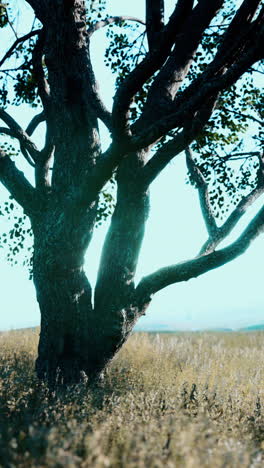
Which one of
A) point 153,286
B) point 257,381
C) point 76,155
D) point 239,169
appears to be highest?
point 239,169

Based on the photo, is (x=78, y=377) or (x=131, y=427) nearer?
(x=131, y=427)

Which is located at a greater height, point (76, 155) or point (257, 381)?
point (76, 155)

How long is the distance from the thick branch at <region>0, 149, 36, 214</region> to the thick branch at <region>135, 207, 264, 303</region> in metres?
2.41

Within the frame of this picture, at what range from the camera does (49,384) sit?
7.15m

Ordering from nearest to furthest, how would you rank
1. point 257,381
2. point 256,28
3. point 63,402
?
point 63,402 → point 256,28 → point 257,381

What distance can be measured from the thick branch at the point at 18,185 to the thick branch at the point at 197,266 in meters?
2.41

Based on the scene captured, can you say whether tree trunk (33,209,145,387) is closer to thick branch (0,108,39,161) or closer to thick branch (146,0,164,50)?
thick branch (0,108,39,161)

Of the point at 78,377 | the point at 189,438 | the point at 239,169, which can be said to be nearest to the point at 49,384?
the point at 78,377

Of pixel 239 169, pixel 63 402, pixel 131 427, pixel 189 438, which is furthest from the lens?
pixel 239 169

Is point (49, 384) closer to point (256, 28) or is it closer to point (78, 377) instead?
point (78, 377)

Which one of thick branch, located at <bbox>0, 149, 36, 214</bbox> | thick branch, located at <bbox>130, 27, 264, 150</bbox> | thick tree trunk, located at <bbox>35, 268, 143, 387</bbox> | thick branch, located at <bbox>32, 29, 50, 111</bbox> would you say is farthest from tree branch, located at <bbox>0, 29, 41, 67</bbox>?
thick tree trunk, located at <bbox>35, 268, 143, 387</bbox>

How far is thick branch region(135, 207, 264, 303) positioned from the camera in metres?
7.35

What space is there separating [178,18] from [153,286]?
13.0 feet

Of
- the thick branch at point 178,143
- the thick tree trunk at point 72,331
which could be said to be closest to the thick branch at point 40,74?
the thick branch at point 178,143
